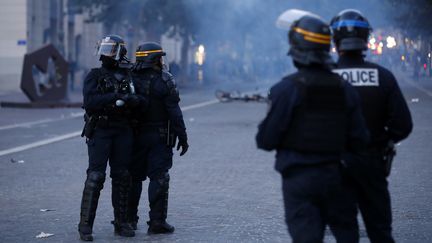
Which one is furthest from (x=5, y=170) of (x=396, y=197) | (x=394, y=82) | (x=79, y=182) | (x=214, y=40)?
(x=214, y=40)

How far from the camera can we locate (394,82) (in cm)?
614

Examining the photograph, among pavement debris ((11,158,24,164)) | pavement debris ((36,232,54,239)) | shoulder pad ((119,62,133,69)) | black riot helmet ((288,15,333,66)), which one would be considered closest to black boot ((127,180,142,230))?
pavement debris ((36,232,54,239))

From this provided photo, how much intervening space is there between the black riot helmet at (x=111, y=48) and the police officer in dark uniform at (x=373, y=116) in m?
2.56

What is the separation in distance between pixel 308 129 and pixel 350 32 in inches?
40.7

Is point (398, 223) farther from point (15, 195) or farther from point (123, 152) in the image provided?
point (15, 195)

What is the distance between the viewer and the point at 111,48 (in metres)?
8.33

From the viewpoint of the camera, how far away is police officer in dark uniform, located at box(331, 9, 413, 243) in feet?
19.6

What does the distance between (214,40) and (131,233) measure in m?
51.9

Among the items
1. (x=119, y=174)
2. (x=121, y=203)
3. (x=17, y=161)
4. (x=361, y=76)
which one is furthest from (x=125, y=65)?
(x=17, y=161)

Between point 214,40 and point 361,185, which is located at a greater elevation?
point 361,185

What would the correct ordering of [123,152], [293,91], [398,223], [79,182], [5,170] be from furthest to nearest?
[5,170], [79,182], [398,223], [123,152], [293,91]

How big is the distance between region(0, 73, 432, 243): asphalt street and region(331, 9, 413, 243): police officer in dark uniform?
225 centimetres

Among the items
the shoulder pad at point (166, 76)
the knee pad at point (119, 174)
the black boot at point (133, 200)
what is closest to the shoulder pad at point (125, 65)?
the shoulder pad at point (166, 76)

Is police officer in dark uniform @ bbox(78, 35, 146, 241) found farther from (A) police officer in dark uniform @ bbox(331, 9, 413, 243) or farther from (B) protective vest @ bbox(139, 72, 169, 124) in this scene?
(A) police officer in dark uniform @ bbox(331, 9, 413, 243)
